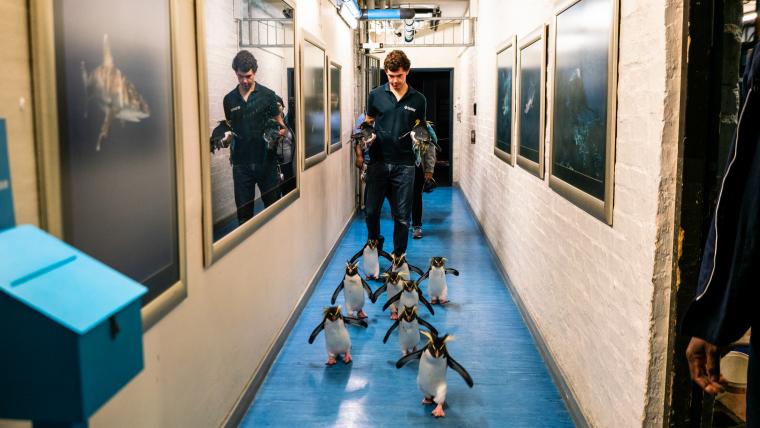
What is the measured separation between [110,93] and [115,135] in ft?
0.35

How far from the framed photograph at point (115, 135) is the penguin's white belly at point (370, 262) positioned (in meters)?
3.24

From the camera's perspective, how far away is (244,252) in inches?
129

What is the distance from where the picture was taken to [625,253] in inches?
99.3

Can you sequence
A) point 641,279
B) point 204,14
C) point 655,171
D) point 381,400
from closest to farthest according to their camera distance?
point 655,171 < point 641,279 < point 204,14 < point 381,400

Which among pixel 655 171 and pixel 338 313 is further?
pixel 338 313

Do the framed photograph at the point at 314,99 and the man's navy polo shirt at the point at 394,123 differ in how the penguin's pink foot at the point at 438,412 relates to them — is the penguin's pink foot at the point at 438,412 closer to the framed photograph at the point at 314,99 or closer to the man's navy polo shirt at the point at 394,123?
the framed photograph at the point at 314,99

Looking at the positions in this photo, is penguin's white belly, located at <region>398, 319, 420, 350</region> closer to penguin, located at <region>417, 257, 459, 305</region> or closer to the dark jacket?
penguin, located at <region>417, 257, 459, 305</region>

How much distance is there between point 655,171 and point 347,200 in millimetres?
5967

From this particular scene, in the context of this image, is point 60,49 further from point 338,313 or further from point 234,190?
point 338,313

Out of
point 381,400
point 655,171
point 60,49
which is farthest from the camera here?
point 381,400

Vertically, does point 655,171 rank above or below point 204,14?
below

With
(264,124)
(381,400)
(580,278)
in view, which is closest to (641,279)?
(580,278)

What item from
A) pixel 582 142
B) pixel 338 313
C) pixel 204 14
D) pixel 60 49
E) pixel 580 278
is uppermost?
pixel 204 14

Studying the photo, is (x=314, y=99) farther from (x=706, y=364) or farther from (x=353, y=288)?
(x=706, y=364)
